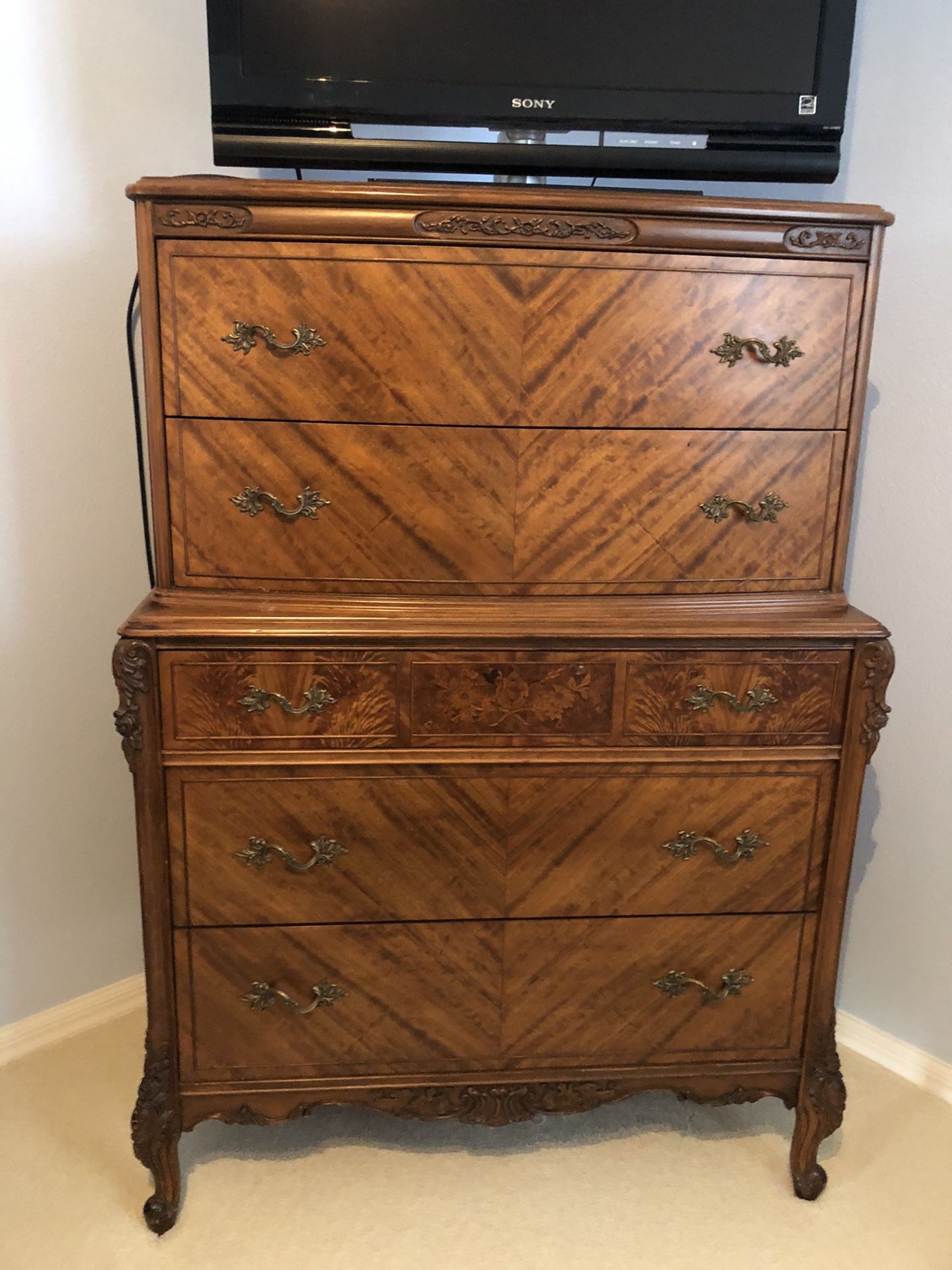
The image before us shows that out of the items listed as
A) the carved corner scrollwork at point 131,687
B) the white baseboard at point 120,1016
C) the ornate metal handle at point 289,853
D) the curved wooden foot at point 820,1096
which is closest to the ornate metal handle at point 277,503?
the carved corner scrollwork at point 131,687

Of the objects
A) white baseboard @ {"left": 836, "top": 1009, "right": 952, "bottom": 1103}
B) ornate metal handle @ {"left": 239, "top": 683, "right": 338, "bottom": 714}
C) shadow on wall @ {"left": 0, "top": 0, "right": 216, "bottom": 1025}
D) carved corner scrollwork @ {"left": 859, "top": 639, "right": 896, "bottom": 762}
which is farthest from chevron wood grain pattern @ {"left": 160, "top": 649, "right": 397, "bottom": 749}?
A: white baseboard @ {"left": 836, "top": 1009, "right": 952, "bottom": 1103}

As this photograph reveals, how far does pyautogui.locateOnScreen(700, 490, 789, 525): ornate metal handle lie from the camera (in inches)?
56.2

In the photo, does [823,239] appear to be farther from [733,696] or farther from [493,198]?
[733,696]

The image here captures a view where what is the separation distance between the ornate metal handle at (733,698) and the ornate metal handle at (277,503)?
624mm

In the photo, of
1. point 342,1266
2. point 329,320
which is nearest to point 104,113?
point 329,320

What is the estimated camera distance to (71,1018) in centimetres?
194

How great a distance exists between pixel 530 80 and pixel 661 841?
3.84ft

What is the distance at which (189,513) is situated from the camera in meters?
1.38

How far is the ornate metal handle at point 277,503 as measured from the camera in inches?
53.8

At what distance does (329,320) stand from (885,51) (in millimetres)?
1239

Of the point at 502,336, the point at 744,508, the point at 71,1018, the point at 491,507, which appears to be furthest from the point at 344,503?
the point at 71,1018

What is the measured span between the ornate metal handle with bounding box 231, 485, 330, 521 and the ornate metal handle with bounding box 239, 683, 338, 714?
0.25 m

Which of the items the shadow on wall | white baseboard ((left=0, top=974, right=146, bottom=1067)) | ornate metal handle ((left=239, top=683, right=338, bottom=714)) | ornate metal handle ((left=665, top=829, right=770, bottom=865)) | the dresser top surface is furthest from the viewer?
white baseboard ((left=0, top=974, right=146, bottom=1067))

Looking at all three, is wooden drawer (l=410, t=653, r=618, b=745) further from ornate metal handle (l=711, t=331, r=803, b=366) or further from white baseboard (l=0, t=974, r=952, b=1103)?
white baseboard (l=0, t=974, r=952, b=1103)
